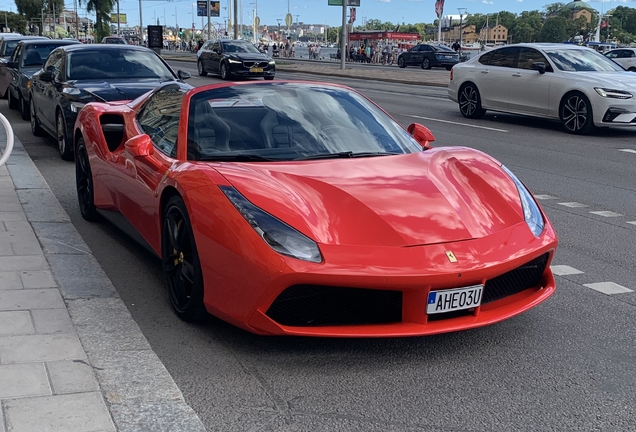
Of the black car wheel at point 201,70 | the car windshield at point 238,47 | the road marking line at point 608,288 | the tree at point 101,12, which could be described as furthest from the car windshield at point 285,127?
the tree at point 101,12

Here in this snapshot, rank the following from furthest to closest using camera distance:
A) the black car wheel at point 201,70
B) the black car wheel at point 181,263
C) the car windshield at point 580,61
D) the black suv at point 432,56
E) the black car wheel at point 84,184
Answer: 1. the black suv at point 432,56
2. the black car wheel at point 201,70
3. the car windshield at point 580,61
4. the black car wheel at point 84,184
5. the black car wheel at point 181,263

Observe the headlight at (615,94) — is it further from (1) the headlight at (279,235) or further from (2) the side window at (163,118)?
(1) the headlight at (279,235)

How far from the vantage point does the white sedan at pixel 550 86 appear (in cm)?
1334

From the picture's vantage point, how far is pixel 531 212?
4297 mm

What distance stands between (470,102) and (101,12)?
3314 inches

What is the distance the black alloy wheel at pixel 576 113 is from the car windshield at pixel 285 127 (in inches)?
363

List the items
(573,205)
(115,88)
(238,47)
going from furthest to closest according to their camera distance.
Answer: (238,47) → (115,88) → (573,205)

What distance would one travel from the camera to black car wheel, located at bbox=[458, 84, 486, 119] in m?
16.3

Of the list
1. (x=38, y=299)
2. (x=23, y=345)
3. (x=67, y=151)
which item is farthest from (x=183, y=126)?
(x=67, y=151)

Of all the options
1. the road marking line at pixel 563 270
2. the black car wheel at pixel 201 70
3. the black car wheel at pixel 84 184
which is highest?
the black car wheel at pixel 84 184

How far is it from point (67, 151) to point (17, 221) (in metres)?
3.84

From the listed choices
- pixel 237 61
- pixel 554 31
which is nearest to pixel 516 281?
pixel 237 61

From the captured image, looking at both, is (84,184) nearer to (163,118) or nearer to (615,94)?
(163,118)

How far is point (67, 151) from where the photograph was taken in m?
10.2
